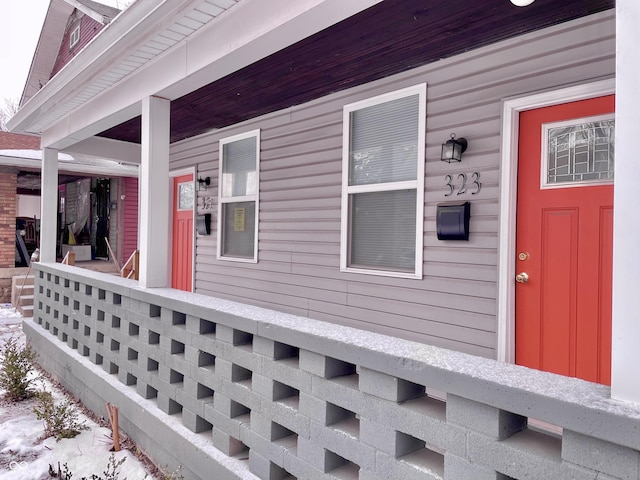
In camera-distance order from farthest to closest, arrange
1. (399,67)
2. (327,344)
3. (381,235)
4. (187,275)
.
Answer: (187,275), (381,235), (399,67), (327,344)

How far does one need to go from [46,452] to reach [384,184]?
2.95 m

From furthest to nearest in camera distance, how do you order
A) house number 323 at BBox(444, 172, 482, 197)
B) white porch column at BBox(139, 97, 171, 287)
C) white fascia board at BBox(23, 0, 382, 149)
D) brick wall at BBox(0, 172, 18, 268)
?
brick wall at BBox(0, 172, 18, 268), white porch column at BBox(139, 97, 171, 287), house number 323 at BBox(444, 172, 482, 197), white fascia board at BBox(23, 0, 382, 149)

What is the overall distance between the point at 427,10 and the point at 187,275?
4679 mm

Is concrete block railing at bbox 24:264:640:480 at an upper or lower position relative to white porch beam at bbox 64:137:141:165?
lower

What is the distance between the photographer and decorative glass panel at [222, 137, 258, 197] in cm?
511

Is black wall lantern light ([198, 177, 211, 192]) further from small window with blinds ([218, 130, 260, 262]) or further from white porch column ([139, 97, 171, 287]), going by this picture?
white porch column ([139, 97, 171, 287])

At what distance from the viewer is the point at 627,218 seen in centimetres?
115

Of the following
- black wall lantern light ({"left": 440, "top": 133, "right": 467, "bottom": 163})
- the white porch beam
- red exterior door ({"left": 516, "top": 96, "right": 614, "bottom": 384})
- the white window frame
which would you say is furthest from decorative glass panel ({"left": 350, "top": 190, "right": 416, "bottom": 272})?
the white window frame

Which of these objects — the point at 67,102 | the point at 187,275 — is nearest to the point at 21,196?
the point at 187,275

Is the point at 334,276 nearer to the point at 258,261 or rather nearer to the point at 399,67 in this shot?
the point at 258,261

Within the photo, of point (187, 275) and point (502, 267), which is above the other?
point (502, 267)

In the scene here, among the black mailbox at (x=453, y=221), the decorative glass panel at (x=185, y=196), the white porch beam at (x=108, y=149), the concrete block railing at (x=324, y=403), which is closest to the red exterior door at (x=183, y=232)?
the decorative glass panel at (x=185, y=196)

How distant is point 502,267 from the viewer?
115 inches

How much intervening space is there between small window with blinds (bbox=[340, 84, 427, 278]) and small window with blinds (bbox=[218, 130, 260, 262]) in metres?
1.37
